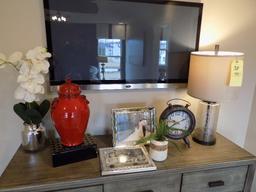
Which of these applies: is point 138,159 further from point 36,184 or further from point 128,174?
point 36,184

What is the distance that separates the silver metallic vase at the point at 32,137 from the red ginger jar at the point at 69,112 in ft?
0.49

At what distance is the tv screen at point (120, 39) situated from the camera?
3.80 ft

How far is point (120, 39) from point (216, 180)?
97 cm

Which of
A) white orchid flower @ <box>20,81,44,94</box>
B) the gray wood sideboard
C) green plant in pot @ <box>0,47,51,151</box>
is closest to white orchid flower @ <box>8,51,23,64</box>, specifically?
green plant in pot @ <box>0,47,51,151</box>

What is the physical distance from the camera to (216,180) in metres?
1.13

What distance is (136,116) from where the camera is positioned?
1239mm

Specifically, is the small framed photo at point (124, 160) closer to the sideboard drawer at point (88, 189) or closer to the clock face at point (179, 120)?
the sideboard drawer at point (88, 189)

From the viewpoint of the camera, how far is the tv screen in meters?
1.16

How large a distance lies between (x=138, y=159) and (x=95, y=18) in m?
0.82

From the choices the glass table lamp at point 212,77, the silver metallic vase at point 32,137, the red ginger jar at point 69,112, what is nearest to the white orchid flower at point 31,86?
the red ginger jar at point 69,112

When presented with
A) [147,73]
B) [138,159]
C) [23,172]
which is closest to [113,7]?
[147,73]

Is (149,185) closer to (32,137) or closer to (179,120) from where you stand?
(179,120)

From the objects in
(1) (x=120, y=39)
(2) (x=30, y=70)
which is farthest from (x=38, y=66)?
(1) (x=120, y=39)

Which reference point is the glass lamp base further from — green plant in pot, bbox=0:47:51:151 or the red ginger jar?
green plant in pot, bbox=0:47:51:151
